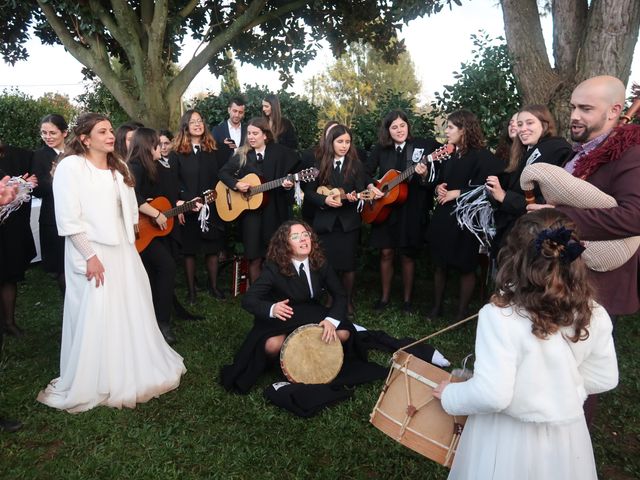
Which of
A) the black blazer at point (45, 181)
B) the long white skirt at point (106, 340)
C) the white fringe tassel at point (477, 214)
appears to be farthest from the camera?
the black blazer at point (45, 181)

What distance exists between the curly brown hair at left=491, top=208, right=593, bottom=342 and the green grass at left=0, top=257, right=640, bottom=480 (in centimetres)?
165

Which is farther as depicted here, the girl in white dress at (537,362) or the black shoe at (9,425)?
the black shoe at (9,425)

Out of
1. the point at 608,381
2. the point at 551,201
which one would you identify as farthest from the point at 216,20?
the point at 608,381

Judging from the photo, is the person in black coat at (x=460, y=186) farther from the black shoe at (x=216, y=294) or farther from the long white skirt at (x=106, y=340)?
the long white skirt at (x=106, y=340)

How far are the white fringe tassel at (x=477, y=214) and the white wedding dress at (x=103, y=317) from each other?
2.90 metres

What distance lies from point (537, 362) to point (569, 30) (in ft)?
18.5

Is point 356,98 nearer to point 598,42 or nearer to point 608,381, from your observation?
point 598,42

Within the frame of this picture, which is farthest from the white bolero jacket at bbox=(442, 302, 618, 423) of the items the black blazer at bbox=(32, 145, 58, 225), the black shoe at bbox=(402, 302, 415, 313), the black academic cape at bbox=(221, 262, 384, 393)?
the black blazer at bbox=(32, 145, 58, 225)

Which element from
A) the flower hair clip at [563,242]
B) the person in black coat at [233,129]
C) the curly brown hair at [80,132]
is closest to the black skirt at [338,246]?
the person in black coat at [233,129]

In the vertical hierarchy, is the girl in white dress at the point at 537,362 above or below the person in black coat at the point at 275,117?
below

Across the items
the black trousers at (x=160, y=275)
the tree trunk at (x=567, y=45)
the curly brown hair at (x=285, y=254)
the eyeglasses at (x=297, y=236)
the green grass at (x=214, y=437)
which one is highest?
the tree trunk at (x=567, y=45)

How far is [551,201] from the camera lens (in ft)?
9.39

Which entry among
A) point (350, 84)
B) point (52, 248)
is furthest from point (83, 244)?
point (350, 84)

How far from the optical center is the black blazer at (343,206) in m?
5.72
